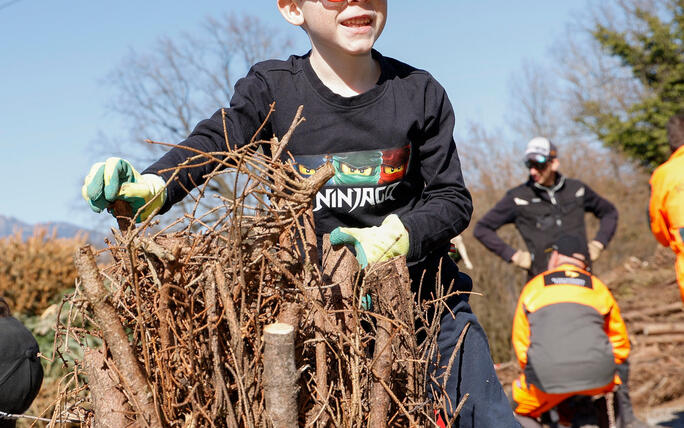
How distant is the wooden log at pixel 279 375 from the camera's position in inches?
62.5

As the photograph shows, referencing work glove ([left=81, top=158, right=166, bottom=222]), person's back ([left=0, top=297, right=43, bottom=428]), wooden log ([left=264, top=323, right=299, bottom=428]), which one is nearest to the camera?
wooden log ([left=264, top=323, right=299, bottom=428])

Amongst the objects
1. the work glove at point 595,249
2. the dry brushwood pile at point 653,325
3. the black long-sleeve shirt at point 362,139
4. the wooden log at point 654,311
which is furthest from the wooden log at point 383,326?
the wooden log at point 654,311

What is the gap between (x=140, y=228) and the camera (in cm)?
162

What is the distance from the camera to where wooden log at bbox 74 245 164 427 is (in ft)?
5.34

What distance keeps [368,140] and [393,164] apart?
4.5 inches

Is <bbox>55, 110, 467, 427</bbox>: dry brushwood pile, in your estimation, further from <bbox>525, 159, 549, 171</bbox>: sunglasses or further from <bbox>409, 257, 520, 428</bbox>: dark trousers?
<bbox>525, 159, 549, 171</bbox>: sunglasses

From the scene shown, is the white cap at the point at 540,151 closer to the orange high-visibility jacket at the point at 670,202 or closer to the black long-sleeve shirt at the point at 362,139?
the orange high-visibility jacket at the point at 670,202

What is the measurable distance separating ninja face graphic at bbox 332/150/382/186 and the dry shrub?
184 inches

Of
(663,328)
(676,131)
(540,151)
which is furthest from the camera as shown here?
(663,328)

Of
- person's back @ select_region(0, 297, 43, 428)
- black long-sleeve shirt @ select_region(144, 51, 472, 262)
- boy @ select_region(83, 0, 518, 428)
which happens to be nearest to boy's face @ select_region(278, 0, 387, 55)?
boy @ select_region(83, 0, 518, 428)

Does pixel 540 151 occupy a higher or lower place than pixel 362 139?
higher

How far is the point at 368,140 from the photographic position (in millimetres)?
2350

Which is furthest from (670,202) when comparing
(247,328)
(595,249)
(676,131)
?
(247,328)

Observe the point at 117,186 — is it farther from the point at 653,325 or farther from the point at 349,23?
the point at 653,325
